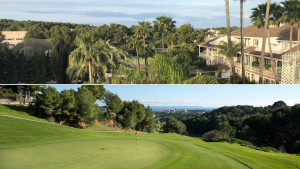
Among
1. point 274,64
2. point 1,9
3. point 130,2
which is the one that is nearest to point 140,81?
point 130,2

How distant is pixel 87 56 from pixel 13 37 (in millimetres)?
3056

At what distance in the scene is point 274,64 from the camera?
747 centimetres

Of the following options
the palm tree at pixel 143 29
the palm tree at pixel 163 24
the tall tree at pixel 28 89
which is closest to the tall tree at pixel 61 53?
the tall tree at pixel 28 89

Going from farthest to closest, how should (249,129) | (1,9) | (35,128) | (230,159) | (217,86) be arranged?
(1,9)
(249,129)
(217,86)
(35,128)
(230,159)

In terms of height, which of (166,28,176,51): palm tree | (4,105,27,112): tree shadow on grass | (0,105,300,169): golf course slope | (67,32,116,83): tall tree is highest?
(166,28,176,51): palm tree

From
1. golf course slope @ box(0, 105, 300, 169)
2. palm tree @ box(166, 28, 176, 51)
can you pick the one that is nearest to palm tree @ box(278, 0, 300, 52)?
palm tree @ box(166, 28, 176, 51)

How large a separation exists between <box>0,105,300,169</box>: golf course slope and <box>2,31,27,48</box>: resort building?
7.61ft

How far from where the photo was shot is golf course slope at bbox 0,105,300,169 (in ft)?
18.1

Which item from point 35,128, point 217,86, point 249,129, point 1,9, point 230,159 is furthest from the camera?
point 1,9

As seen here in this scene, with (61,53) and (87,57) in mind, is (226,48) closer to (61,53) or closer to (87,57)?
(87,57)

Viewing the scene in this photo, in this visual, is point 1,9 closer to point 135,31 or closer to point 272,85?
point 135,31

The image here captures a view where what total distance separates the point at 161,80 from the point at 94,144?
2171mm

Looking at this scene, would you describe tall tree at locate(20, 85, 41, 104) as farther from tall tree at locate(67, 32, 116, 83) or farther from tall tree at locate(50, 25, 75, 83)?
tall tree at locate(67, 32, 116, 83)

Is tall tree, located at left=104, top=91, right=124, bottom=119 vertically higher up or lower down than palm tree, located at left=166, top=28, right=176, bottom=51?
lower down
